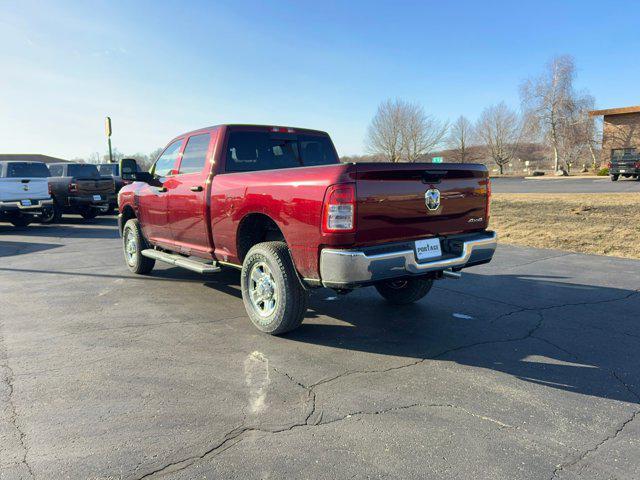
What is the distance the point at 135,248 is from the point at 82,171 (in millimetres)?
11015

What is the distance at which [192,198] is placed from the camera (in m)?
5.28

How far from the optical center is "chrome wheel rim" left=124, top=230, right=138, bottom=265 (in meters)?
7.07

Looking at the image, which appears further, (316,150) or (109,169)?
(109,169)

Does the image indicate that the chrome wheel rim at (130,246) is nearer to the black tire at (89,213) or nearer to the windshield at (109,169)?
the black tire at (89,213)

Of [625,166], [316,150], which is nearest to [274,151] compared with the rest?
[316,150]

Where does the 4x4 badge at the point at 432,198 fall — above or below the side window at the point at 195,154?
below

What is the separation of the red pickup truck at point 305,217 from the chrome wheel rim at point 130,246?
1.17m

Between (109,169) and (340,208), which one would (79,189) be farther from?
(340,208)

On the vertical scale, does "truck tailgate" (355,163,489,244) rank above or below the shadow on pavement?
above

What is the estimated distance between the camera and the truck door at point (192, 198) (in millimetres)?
5117

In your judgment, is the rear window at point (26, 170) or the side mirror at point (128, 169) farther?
the rear window at point (26, 170)

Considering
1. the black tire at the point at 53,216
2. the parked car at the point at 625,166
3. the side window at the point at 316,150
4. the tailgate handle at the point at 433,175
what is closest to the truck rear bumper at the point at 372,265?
the tailgate handle at the point at 433,175

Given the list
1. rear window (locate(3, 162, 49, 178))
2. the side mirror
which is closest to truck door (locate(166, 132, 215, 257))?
the side mirror

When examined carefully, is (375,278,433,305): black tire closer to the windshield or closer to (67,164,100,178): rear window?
(67,164,100,178): rear window
